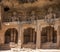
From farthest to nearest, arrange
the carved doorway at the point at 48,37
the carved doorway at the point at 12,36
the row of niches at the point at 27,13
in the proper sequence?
the row of niches at the point at 27,13 < the carved doorway at the point at 12,36 < the carved doorway at the point at 48,37

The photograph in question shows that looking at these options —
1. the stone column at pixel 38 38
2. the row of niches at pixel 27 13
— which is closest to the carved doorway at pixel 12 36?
the row of niches at pixel 27 13

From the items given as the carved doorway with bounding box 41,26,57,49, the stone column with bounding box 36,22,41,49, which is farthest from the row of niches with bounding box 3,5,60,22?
Answer: the stone column with bounding box 36,22,41,49

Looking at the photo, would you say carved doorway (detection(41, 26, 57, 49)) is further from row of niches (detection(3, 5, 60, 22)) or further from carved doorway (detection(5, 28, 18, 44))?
carved doorway (detection(5, 28, 18, 44))

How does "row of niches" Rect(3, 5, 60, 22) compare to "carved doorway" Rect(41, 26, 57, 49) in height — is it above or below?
above

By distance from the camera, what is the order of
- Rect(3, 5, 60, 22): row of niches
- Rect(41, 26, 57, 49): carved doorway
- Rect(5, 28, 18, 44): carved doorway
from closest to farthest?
Rect(41, 26, 57, 49): carved doorway
Rect(5, 28, 18, 44): carved doorway
Rect(3, 5, 60, 22): row of niches

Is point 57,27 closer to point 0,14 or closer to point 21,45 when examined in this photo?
point 21,45

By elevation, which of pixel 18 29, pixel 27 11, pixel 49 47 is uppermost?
pixel 27 11

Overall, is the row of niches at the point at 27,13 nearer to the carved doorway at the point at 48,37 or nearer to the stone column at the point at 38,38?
the carved doorway at the point at 48,37

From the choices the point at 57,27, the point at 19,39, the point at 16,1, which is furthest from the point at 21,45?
the point at 16,1

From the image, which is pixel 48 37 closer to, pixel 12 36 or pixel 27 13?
pixel 12 36

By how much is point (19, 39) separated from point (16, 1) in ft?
21.8

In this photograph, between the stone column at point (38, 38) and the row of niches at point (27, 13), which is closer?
the stone column at point (38, 38)

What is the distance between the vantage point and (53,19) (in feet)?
96.2

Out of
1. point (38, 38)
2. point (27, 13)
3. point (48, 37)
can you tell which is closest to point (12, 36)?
point (38, 38)
